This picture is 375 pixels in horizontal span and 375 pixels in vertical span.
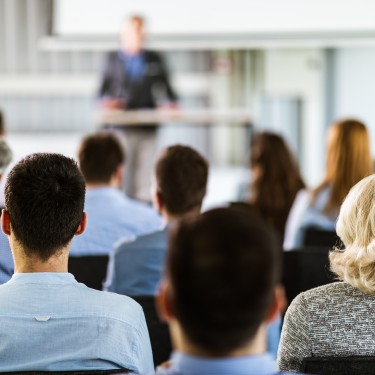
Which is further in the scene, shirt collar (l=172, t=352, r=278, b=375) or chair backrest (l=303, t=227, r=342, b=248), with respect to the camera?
chair backrest (l=303, t=227, r=342, b=248)

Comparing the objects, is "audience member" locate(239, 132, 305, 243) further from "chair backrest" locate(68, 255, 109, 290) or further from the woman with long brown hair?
"chair backrest" locate(68, 255, 109, 290)

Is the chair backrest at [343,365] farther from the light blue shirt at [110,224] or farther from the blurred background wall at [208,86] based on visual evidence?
the blurred background wall at [208,86]

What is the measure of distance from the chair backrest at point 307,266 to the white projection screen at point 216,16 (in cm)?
398

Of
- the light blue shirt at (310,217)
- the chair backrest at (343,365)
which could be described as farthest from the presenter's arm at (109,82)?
the chair backrest at (343,365)

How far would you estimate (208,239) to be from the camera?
99 centimetres

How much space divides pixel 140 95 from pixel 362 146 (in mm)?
3039

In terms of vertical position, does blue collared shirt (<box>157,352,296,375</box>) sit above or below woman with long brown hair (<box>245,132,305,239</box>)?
above

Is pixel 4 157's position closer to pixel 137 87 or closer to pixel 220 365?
pixel 220 365

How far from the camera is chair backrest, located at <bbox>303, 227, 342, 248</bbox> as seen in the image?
3.20 m

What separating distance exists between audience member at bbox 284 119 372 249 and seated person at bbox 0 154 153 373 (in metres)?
2.01

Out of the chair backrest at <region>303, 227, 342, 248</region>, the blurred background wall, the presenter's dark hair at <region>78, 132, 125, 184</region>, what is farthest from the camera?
the blurred background wall

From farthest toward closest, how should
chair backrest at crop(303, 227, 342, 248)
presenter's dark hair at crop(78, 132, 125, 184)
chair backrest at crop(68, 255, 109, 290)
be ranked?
presenter's dark hair at crop(78, 132, 125, 184) < chair backrest at crop(303, 227, 342, 248) < chair backrest at crop(68, 255, 109, 290)

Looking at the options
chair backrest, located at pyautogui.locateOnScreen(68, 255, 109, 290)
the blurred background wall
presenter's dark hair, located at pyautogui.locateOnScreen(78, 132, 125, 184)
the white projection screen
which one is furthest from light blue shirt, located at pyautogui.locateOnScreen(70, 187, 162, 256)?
the blurred background wall

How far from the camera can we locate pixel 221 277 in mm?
977
